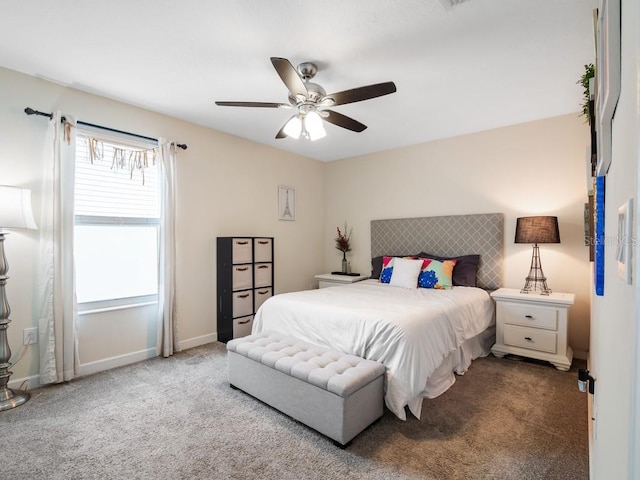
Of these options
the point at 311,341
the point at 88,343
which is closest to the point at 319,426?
the point at 311,341

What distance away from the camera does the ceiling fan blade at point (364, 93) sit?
7.10ft

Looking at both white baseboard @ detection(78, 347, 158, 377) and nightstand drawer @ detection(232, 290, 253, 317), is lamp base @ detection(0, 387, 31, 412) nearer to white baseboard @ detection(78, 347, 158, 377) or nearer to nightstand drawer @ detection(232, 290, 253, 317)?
white baseboard @ detection(78, 347, 158, 377)

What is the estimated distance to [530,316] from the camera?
3244 millimetres

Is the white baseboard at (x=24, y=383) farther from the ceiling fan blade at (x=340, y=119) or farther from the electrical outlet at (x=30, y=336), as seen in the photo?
the ceiling fan blade at (x=340, y=119)

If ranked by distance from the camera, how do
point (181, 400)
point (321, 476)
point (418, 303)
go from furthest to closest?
point (418, 303) → point (181, 400) → point (321, 476)

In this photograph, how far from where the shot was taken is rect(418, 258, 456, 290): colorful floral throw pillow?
3.73 m

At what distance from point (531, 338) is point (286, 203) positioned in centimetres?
345

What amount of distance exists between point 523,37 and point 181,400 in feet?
11.7

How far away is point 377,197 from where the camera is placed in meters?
4.98

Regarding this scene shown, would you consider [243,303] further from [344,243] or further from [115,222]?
[344,243]

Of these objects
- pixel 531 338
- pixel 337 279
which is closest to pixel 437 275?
pixel 531 338

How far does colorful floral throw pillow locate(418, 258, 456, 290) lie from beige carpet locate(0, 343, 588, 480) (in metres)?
1.14

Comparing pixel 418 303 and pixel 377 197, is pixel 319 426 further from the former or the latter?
pixel 377 197

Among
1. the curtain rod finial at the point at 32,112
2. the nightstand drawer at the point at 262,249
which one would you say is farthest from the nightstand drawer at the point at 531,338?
the curtain rod finial at the point at 32,112
